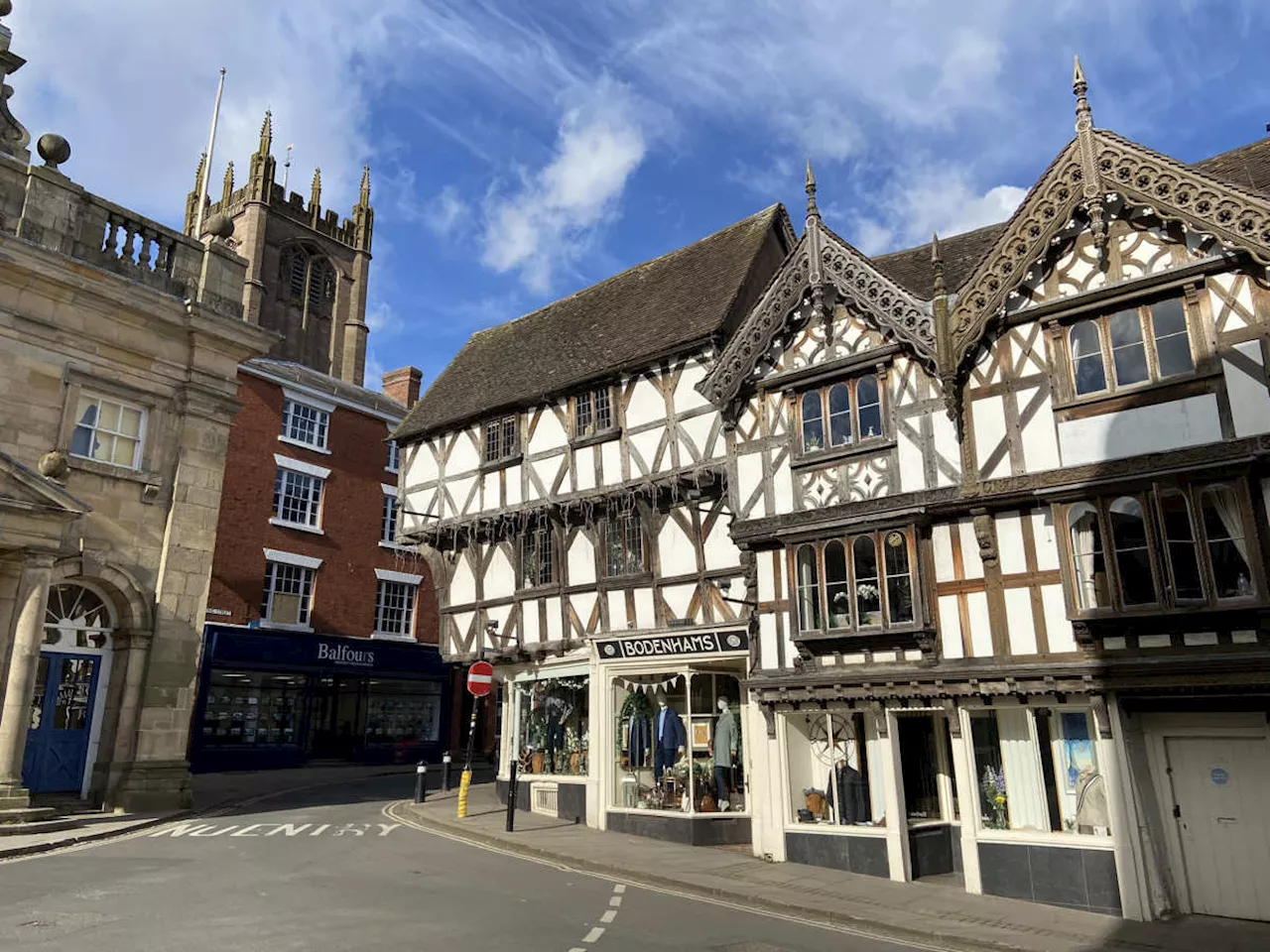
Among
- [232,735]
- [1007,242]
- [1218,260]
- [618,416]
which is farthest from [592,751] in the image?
[232,735]

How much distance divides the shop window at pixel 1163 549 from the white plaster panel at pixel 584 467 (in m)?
9.74

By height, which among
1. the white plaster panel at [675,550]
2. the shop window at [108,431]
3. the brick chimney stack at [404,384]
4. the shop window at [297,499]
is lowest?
the white plaster panel at [675,550]

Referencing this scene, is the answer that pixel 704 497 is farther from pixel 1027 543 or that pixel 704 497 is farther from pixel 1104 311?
pixel 1104 311

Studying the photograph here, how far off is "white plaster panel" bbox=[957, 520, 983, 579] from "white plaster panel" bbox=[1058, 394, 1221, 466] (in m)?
1.57

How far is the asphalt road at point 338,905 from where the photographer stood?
7.88 metres

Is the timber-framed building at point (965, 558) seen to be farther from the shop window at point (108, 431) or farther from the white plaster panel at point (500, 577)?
the shop window at point (108, 431)

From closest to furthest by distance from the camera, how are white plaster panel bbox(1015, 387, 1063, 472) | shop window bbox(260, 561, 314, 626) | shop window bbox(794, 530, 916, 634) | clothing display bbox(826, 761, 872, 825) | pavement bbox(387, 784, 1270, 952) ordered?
1. pavement bbox(387, 784, 1270, 952)
2. white plaster panel bbox(1015, 387, 1063, 472)
3. shop window bbox(794, 530, 916, 634)
4. clothing display bbox(826, 761, 872, 825)
5. shop window bbox(260, 561, 314, 626)

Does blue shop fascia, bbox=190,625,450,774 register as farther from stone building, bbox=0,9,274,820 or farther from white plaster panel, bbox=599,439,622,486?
white plaster panel, bbox=599,439,622,486

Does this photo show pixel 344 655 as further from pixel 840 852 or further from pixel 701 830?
pixel 840 852

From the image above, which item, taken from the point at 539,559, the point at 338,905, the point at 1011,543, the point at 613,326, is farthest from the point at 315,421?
the point at 1011,543

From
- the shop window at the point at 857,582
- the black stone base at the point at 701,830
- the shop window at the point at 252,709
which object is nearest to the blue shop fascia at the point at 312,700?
the shop window at the point at 252,709

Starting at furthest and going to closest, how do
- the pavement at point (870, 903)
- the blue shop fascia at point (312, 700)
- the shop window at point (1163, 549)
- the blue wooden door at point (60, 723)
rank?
the blue shop fascia at point (312, 700)
the blue wooden door at point (60, 723)
the shop window at point (1163, 549)
the pavement at point (870, 903)

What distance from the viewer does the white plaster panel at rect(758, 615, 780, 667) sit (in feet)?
46.8

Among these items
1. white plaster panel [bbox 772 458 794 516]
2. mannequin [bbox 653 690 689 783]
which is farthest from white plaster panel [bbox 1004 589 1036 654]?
mannequin [bbox 653 690 689 783]
